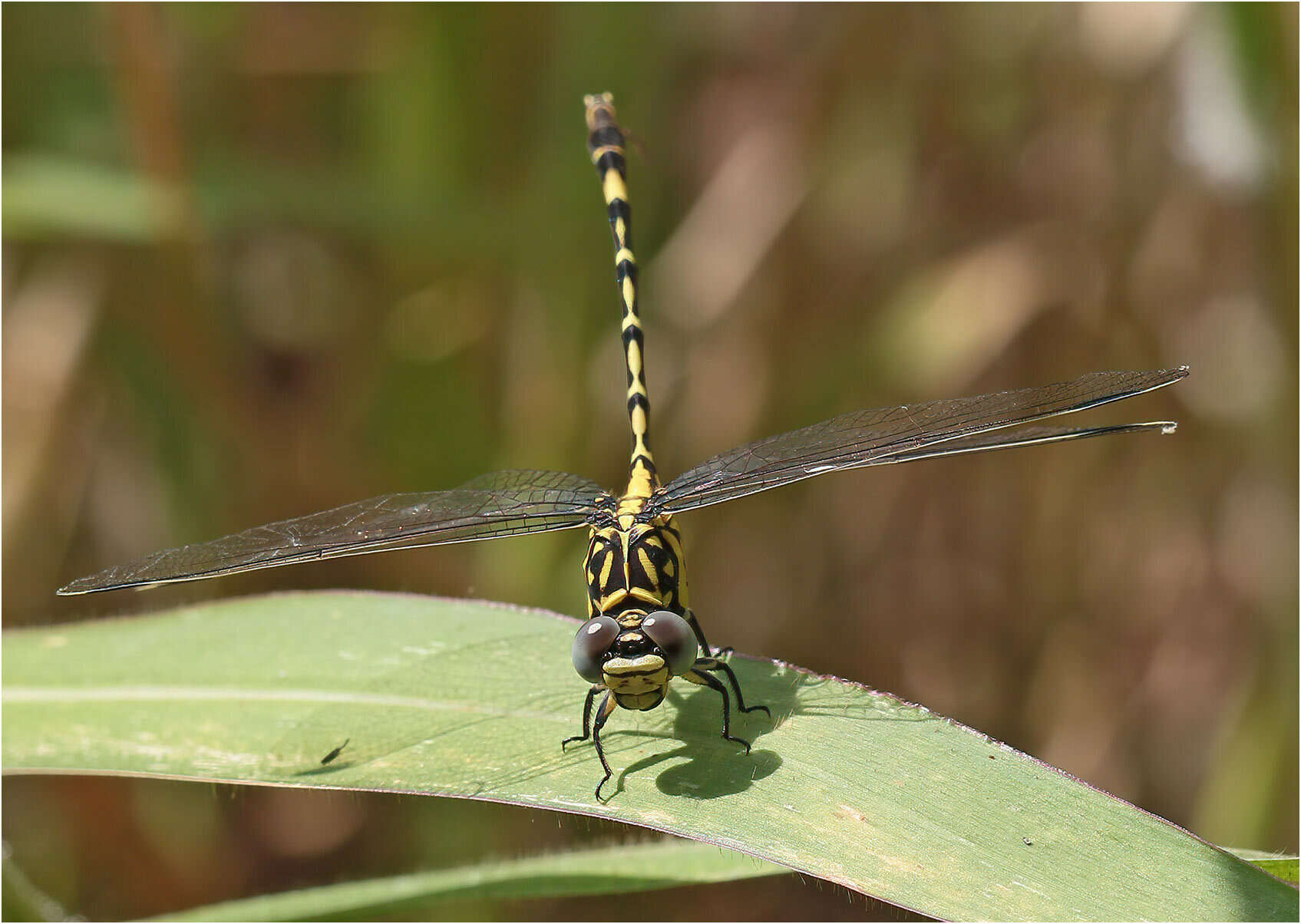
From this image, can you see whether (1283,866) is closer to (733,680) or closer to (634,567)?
Result: (733,680)

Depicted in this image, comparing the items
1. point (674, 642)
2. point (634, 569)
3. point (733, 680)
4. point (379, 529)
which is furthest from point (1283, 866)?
point (379, 529)

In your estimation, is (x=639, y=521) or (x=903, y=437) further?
(x=639, y=521)

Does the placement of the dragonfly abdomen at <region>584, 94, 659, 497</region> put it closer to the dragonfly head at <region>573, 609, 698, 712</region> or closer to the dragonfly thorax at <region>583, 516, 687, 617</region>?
the dragonfly thorax at <region>583, 516, 687, 617</region>

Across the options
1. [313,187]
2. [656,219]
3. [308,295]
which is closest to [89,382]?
[308,295]

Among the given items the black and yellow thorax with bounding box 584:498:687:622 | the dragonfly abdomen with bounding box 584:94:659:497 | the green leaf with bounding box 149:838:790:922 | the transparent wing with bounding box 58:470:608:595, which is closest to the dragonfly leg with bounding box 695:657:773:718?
the black and yellow thorax with bounding box 584:498:687:622

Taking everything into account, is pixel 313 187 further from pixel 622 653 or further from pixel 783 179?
pixel 622 653

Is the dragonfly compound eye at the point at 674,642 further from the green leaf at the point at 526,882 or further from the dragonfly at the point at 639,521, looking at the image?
the green leaf at the point at 526,882
